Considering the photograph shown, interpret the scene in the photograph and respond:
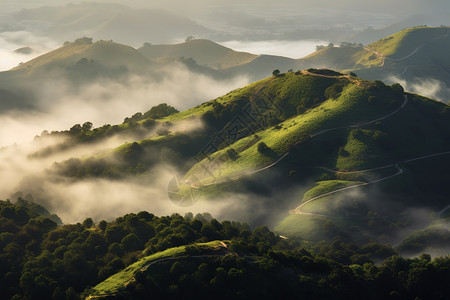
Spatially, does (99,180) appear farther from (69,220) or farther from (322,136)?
(322,136)

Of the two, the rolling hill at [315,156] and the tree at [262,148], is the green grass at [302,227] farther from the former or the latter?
the tree at [262,148]

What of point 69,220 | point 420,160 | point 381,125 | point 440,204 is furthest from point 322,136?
point 69,220

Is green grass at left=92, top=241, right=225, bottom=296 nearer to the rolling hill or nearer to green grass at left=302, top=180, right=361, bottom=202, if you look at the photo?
the rolling hill

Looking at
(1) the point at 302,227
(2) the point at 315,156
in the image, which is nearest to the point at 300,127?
(2) the point at 315,156

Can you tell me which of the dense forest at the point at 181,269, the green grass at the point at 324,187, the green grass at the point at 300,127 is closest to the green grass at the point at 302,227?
the green grass at the point at 324,187

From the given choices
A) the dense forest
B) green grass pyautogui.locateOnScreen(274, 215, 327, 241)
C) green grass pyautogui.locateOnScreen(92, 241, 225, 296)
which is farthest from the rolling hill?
green grass pyautogui.locateOnScreen(92, 241, 225, 296)

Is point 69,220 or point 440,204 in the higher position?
point 440,204
